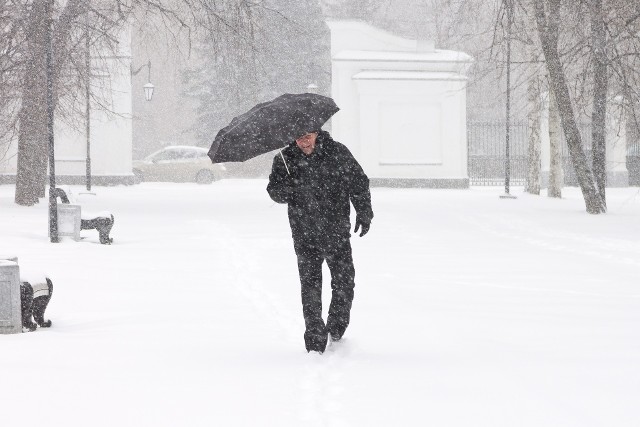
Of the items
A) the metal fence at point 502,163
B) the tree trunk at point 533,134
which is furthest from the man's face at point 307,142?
the metal fence at point 502,163

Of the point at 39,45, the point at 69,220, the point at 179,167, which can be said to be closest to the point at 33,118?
the point at 39,45

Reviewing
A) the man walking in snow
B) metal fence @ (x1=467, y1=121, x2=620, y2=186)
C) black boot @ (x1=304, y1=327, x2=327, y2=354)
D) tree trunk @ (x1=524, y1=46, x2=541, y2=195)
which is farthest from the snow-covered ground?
metal fence @ (x1=467, y1=121, x2=620, y2=186)

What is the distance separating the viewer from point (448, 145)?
36.2 metres

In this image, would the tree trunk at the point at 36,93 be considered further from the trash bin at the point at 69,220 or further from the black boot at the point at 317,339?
the black boot at the point at 317,339

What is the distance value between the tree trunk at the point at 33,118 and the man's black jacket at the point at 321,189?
14042 mm

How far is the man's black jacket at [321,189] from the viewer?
659cm

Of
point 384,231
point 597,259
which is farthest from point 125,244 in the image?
point 597,259

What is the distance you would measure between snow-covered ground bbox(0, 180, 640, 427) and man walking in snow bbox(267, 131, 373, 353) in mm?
471

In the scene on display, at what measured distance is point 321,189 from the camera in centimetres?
663

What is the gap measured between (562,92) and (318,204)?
49.9 feet

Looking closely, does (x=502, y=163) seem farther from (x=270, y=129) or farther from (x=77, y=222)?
(x=270, y=129)

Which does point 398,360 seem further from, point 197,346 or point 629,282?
point 629,282

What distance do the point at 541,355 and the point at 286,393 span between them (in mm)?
2043

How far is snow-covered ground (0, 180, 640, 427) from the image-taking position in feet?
17.2
